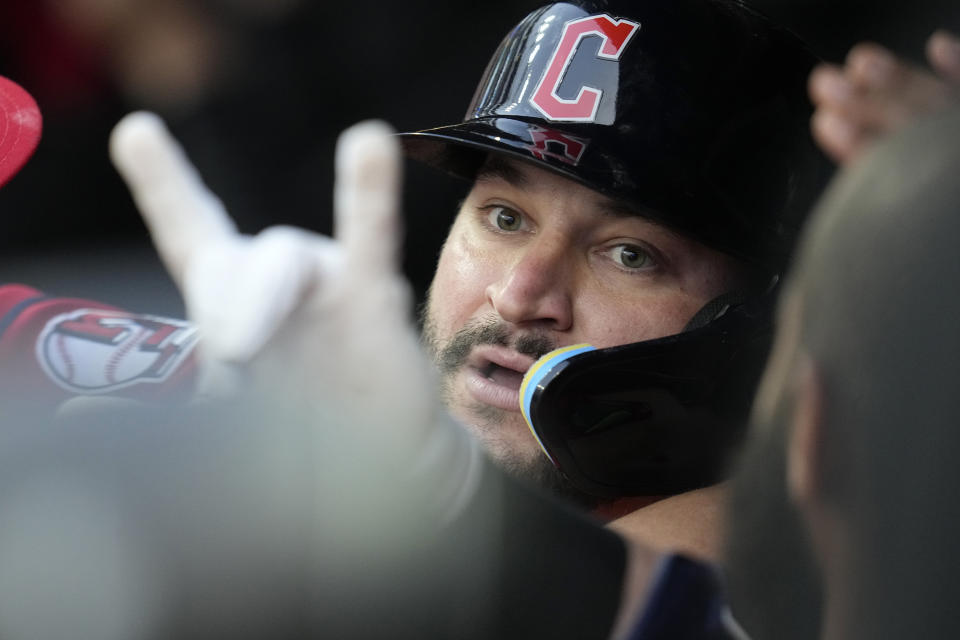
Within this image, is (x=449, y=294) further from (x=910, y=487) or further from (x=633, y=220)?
(x=910, y=487)

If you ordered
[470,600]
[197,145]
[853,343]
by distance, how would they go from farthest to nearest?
[197,145], [470,600], [853,343]

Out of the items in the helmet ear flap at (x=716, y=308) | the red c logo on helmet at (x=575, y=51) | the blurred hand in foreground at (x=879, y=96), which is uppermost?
the blurred hand in foreground at (x=879, y=96)

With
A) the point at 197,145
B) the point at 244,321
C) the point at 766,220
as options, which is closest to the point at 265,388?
the point at 244,321

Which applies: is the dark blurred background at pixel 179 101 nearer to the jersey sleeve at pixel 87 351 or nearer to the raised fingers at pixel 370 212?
the jersey sleeve at pixel 87 351

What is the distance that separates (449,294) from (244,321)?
3.22 feet

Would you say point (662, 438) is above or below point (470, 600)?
below

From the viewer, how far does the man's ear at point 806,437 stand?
58 centimetres

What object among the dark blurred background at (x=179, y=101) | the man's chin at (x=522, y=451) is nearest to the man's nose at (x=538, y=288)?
the man's chin at (x=522, y=451)

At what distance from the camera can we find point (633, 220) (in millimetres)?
1477

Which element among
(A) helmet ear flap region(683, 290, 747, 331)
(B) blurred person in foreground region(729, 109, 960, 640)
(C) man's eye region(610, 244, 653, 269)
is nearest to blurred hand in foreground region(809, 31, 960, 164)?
(B) blurred person in foreground region(729, 109, 960, 640)

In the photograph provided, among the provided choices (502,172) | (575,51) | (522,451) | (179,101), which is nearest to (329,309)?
(179,101)

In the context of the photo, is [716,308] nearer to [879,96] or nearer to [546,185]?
[546,185]

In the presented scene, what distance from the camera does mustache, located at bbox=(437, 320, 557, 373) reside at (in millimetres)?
1405

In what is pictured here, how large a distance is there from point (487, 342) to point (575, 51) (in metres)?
0.38
